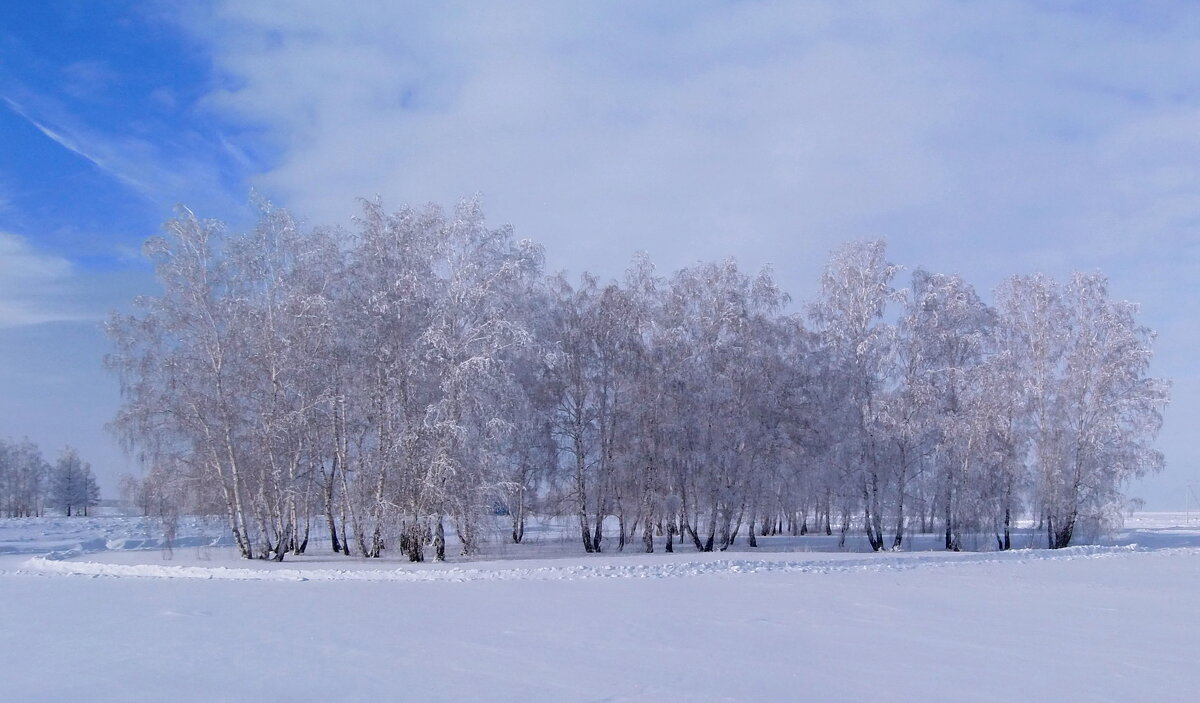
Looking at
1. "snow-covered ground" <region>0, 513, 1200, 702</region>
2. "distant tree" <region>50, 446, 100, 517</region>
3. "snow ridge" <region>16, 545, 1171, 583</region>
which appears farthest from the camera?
"distant tree" <region>50, 446, 100, 517</region>

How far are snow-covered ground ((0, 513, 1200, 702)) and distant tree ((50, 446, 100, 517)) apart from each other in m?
78.5

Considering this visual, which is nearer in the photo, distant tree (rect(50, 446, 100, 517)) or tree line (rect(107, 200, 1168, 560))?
tree line (rect(107, 200, 1168, 560))

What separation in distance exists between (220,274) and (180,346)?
2.68 metres

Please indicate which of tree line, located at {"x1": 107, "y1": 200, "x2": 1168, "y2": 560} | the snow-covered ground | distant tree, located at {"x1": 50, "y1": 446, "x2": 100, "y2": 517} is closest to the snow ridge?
the snow-covered ground

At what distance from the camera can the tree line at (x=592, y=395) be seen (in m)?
27.0

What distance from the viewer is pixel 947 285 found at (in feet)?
118

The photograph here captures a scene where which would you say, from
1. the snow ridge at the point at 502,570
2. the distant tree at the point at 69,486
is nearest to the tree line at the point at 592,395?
the snow ridge at the point at 502,570

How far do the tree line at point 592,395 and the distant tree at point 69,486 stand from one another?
68.8 meters

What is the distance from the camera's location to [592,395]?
112ft

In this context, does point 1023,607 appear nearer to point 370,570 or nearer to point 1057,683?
point 1057,683

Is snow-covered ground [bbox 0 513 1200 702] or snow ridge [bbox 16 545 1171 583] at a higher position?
snow-covered ground [bbox 0 513 1200 702]

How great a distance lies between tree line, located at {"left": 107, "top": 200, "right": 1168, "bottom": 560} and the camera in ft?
88.5

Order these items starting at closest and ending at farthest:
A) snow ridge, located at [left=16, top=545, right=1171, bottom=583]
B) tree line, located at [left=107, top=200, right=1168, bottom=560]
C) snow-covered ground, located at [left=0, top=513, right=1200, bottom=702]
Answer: snow-covered ground, located at [left=0, top=513, right=1200, bottom=702], snow ridge, located at [left=16, top=545, right=1171, bottom=583], tree line, located at [left=107, top=200, right=1168, bottom=560]

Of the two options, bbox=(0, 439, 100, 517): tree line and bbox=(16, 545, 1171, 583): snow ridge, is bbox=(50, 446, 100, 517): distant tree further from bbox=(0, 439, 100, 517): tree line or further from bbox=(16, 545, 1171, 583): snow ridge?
bbox=(16, 545, 1171, 583): snow ridge
